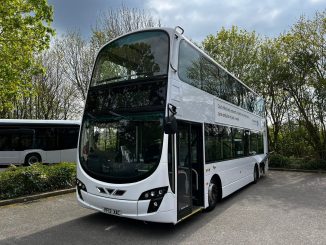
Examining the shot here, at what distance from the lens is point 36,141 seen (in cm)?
1733

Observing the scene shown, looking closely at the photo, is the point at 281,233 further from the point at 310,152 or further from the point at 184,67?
the point at 310,152

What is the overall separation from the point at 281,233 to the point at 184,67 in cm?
418

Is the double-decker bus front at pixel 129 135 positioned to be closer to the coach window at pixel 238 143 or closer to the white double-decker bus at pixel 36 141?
the coach window at pixel 238 143

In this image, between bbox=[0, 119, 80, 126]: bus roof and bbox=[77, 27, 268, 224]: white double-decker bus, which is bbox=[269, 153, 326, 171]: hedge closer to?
bbox=[0, 119, 80, 126]: bus roof

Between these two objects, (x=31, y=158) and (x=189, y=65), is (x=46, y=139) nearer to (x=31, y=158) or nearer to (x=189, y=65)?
(x=31, y=158)

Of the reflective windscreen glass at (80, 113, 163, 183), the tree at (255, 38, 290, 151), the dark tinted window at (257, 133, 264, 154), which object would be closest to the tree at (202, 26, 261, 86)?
the tree at (255, 38, 290, 151)

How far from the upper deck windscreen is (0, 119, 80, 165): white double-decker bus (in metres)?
11.4

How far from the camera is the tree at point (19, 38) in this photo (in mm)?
12219

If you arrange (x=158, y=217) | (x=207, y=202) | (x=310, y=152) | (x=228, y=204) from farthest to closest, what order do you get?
(x=310, y=152) → (x=228, y=204) → (x=207, y=202) → (x=158, y=217)

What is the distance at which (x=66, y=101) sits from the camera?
3166 cm

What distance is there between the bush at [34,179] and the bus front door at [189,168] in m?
5.05

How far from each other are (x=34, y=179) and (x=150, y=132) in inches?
208

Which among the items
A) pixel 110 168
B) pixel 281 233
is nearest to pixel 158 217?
pixel 110 168

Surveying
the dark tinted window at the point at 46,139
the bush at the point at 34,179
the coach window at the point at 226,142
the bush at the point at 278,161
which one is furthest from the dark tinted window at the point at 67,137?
the bush at the point at 278,161
